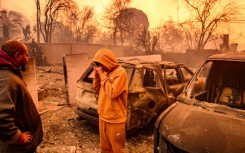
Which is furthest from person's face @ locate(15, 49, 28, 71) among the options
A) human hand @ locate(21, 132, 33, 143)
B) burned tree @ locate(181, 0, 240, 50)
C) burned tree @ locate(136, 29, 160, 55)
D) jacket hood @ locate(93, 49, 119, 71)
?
burned tree @ locate(181, 0, 240, 50)

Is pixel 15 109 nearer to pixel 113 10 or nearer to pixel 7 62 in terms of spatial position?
pixel 7 62

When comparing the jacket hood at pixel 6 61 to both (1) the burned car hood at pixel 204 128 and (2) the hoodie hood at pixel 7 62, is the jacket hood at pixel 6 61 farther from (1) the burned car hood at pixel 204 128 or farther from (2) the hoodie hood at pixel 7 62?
(1) the burned car hood at pixel 204 128

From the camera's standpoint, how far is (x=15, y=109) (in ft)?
7.16

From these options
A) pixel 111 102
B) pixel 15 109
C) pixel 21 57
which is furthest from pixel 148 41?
pixel 15 109

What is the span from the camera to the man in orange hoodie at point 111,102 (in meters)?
3.08

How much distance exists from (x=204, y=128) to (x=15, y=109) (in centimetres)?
217

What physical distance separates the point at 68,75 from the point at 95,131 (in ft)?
8.61

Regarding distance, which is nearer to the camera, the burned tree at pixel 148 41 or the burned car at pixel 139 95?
the burned car at pixel 139 95

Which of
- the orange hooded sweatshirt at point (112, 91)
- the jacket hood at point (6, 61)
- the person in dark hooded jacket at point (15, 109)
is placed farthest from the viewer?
the orange hooded sweatshirt at point (112, 91)

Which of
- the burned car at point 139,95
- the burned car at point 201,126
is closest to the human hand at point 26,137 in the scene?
the burned car at point 201,126

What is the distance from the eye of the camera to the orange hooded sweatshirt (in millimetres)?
3045

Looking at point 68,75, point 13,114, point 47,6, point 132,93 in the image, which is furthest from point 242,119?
point 47,6

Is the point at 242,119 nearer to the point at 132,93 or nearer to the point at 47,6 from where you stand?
the point at 132,93

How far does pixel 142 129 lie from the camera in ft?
18.4
